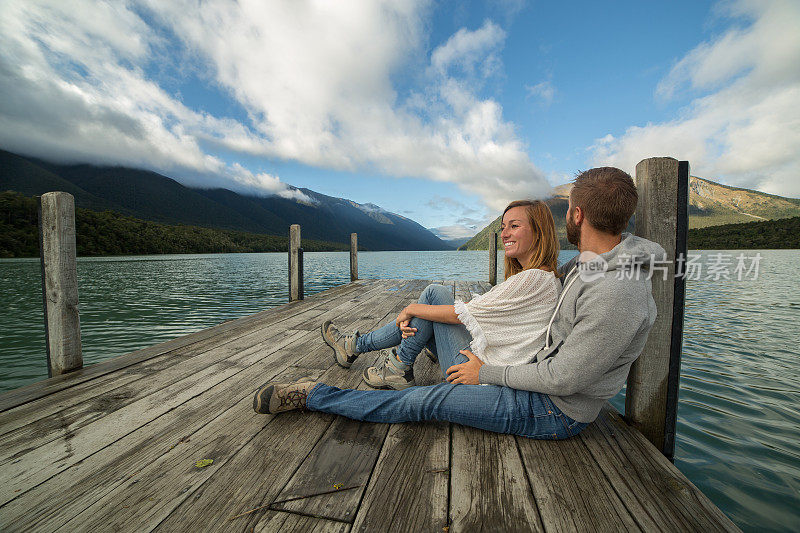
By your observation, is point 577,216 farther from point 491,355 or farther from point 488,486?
point 488,486

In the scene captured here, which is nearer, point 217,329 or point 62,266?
point 62,266

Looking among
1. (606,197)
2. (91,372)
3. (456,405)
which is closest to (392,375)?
(456,405)

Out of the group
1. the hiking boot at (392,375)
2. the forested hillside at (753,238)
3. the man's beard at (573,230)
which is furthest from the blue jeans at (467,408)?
the forested hillside at (753,238)

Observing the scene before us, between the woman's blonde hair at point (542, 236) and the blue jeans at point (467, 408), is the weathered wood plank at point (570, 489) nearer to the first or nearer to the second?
the blue jeans at point (467, 408)

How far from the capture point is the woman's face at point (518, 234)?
1947mm

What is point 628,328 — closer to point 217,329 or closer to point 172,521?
point 172,521

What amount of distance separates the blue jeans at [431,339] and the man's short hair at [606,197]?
38.4 inches

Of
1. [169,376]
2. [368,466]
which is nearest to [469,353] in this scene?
[368,466]

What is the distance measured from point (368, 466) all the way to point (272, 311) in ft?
15.9

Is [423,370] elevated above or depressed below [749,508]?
above

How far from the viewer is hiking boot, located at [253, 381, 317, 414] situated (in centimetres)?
206

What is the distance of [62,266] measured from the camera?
2877 millimetres

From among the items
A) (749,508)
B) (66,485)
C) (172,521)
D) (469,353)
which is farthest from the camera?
(749,508)

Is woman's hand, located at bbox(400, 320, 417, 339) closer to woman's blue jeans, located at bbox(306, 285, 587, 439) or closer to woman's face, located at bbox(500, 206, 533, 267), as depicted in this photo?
woman's blue jeans, located at bbox(306, 285, 587, 439)
